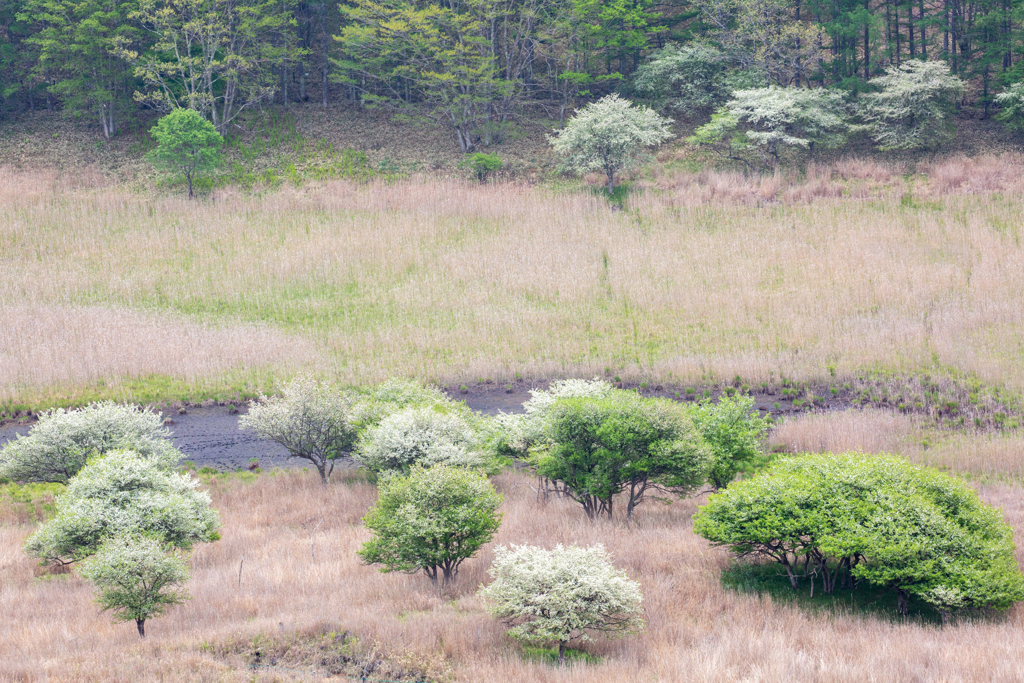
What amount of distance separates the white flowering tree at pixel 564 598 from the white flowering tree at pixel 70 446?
1152 cm

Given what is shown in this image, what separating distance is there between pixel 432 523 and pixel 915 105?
4311 cm

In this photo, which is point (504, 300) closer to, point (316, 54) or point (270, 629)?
point (270, 629)

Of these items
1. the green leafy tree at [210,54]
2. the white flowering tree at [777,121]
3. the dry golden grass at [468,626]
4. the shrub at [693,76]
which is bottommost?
the dry golden grass at [468,626]

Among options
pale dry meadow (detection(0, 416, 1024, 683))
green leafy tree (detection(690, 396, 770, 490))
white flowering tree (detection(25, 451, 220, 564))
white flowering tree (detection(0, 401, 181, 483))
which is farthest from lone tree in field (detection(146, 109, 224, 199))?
green leafy tree (detection(690, 396, 770, 490))

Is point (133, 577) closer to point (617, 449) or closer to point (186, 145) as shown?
point (617, 449)

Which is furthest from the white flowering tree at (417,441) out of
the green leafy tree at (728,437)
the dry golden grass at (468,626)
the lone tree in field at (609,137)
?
the lone tree in field at (609,137)

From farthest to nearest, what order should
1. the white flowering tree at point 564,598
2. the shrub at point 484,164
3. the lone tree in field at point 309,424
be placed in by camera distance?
the shrub at point 484,164 → the lone tree in field at point 309,424 → the white flowering tree at point 564,598

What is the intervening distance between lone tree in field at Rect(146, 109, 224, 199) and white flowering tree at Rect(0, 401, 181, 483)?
29.4 m

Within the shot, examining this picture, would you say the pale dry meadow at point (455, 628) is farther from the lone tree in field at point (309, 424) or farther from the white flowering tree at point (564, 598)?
the lone tree in field at point (309, 424)

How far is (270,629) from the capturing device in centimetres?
1268

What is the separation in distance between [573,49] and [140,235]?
98.0 feet

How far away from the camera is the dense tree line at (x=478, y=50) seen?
5059 centimetres

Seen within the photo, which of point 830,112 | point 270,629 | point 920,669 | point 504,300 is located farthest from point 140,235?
point 920,669

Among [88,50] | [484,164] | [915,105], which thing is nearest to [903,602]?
[484,164]
